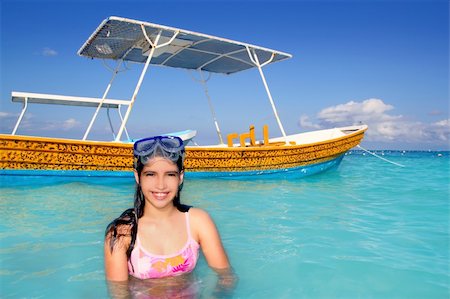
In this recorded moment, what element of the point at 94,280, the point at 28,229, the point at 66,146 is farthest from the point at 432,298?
the point at 66,146

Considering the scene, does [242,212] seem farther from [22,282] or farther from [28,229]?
[22,282]

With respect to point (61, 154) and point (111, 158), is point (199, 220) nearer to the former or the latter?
point (111, 158)

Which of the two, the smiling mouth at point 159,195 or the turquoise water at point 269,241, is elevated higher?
the smiling mouth at point 159,195

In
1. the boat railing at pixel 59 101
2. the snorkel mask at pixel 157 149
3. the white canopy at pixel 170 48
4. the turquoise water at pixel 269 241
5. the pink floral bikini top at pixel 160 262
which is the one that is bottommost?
the turquoise water at pixel 269 241

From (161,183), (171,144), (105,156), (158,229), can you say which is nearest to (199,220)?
(158,229)

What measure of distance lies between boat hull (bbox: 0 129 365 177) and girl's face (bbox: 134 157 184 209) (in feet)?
20.0

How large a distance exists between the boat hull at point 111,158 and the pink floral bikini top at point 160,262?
6.02 m

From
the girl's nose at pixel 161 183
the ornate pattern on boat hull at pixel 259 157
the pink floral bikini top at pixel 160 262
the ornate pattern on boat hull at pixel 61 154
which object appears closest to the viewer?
the girl's nose at pixel 161 183

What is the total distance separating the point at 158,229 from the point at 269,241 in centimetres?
221

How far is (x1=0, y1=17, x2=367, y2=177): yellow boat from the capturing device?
7535 millimetres

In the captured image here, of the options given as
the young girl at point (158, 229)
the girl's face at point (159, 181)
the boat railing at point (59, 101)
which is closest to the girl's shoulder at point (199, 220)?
the young girl at point (158, 229)

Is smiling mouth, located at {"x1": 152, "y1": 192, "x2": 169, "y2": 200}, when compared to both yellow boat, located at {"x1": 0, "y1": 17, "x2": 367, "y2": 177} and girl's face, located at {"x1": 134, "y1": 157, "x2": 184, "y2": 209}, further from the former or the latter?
yellow boat, located at {"x1": 0, "y1": 17, "x2": 367, "y2": 177}

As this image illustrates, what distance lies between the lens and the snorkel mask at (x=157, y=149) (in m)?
2.16

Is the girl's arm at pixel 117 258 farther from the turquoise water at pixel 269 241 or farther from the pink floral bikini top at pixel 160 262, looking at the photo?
the turquoise water at pixel 269 241
